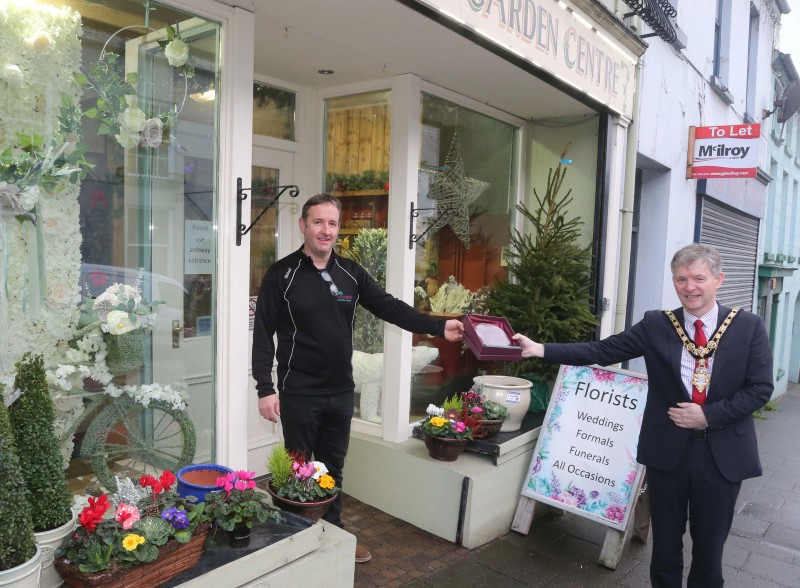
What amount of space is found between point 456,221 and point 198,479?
3.37 m

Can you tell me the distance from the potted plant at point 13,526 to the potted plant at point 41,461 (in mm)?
190

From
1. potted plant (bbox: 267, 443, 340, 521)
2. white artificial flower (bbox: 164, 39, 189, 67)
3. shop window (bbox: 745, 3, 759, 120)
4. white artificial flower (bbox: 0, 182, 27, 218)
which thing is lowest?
potted plant (bbox: 267, 443, 340, 521)

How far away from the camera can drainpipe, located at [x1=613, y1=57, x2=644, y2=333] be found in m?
6.14

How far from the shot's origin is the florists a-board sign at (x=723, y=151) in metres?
7.15

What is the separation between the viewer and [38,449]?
2.27 meters

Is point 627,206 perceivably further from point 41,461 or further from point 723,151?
point 41,461

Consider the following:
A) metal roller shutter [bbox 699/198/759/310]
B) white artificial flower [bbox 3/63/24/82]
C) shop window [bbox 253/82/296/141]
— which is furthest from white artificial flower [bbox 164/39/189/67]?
metal roller shutter [bbox 699/198/759/310]

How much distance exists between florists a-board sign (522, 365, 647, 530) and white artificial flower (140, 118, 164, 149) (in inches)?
126

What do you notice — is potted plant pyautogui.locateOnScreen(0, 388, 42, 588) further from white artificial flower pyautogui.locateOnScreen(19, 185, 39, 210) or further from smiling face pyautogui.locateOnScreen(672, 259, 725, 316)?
smiling face pyautogui.locateOnScreen(672, 259, 725, 316)

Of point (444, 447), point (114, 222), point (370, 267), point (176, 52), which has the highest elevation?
point (176, 52)

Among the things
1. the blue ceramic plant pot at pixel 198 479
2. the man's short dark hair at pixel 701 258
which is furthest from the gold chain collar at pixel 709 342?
the blue ceramic plant pot at pixel 198 479

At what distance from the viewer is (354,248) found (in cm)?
510

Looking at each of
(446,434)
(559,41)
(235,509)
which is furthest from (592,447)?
(559,41)

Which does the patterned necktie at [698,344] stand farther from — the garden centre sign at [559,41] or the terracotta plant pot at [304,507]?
the garden centre sign at [559,41]
